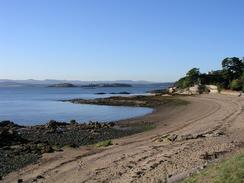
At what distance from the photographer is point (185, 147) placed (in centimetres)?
2266

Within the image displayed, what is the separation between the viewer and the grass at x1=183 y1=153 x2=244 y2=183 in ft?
43.5

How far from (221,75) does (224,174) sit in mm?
91790

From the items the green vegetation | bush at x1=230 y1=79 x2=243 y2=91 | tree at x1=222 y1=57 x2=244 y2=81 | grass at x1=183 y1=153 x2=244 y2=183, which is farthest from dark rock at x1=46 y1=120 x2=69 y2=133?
tree at x1=222 y1=57 x2=244 y2=81

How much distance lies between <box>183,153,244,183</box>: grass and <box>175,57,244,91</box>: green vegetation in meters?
80.2

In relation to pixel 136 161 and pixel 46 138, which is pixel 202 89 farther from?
pixel 136 161

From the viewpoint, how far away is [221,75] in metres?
104

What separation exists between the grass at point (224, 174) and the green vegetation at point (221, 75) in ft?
263

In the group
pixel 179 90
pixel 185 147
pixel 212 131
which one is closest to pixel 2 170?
pixel 185 147

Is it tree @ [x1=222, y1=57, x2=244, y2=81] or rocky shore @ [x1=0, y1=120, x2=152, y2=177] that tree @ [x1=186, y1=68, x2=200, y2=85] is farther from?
rocky shore @ [x1=0, y1=120, x2=152, y2=177]

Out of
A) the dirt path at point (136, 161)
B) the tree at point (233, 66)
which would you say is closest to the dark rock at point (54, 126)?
the dirt path at point (136, 161)

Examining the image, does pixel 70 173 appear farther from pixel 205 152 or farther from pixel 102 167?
pixel 205 152

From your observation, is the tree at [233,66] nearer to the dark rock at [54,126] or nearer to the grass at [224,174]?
the dark rock at [54,126]

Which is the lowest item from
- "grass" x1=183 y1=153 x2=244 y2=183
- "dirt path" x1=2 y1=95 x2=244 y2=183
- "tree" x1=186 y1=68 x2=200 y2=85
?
"dirt path" x1=2 y1=95 x2=244 y2=183

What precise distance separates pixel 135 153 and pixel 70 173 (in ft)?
13.6
